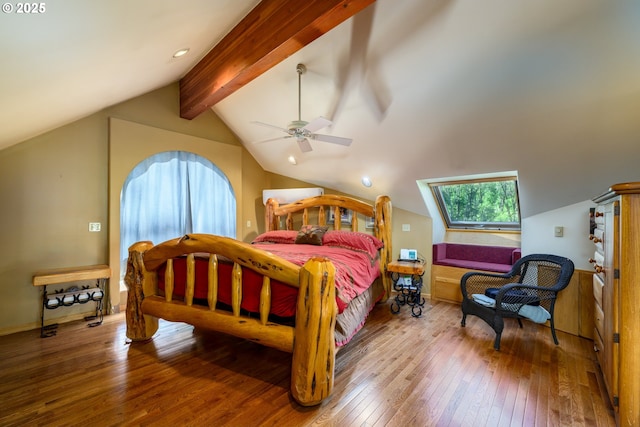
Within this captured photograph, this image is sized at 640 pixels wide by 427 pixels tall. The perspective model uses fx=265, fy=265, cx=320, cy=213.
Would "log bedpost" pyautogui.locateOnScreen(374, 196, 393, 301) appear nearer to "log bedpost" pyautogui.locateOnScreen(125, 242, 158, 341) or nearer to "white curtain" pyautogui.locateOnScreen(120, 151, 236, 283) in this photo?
"white curtain" pyautogui.locateOnScreen(120, 151, 236, 283)

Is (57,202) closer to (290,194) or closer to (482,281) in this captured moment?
(290,194)

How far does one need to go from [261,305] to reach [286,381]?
65 centimetres

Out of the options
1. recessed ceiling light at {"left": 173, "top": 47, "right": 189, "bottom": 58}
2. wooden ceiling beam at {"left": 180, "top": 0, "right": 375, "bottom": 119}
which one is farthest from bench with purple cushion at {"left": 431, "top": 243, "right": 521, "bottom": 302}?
recessed ceiling light at {"left": 173, "top": 47, "right": 189, "bottom": 58}

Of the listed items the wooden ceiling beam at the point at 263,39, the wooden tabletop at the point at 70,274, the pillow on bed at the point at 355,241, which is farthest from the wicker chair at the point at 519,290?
the wooden tabletop at the point at 70,274

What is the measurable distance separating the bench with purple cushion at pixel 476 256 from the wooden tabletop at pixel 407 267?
660mm

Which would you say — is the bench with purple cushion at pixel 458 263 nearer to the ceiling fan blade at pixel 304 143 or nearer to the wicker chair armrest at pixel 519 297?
the wicker chair armrest at pixel 519 297

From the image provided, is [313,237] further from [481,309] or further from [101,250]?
[101,250]

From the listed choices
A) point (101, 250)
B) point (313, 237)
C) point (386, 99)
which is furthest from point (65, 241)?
point (386, 99)

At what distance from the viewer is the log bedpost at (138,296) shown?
2.57m

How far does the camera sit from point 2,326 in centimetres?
283

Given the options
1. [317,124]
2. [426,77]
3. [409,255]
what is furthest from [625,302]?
[317,124]

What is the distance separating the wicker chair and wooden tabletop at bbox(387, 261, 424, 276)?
1.68 ft

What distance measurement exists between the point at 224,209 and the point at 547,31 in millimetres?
4590

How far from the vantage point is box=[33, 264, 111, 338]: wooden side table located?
2.84m
